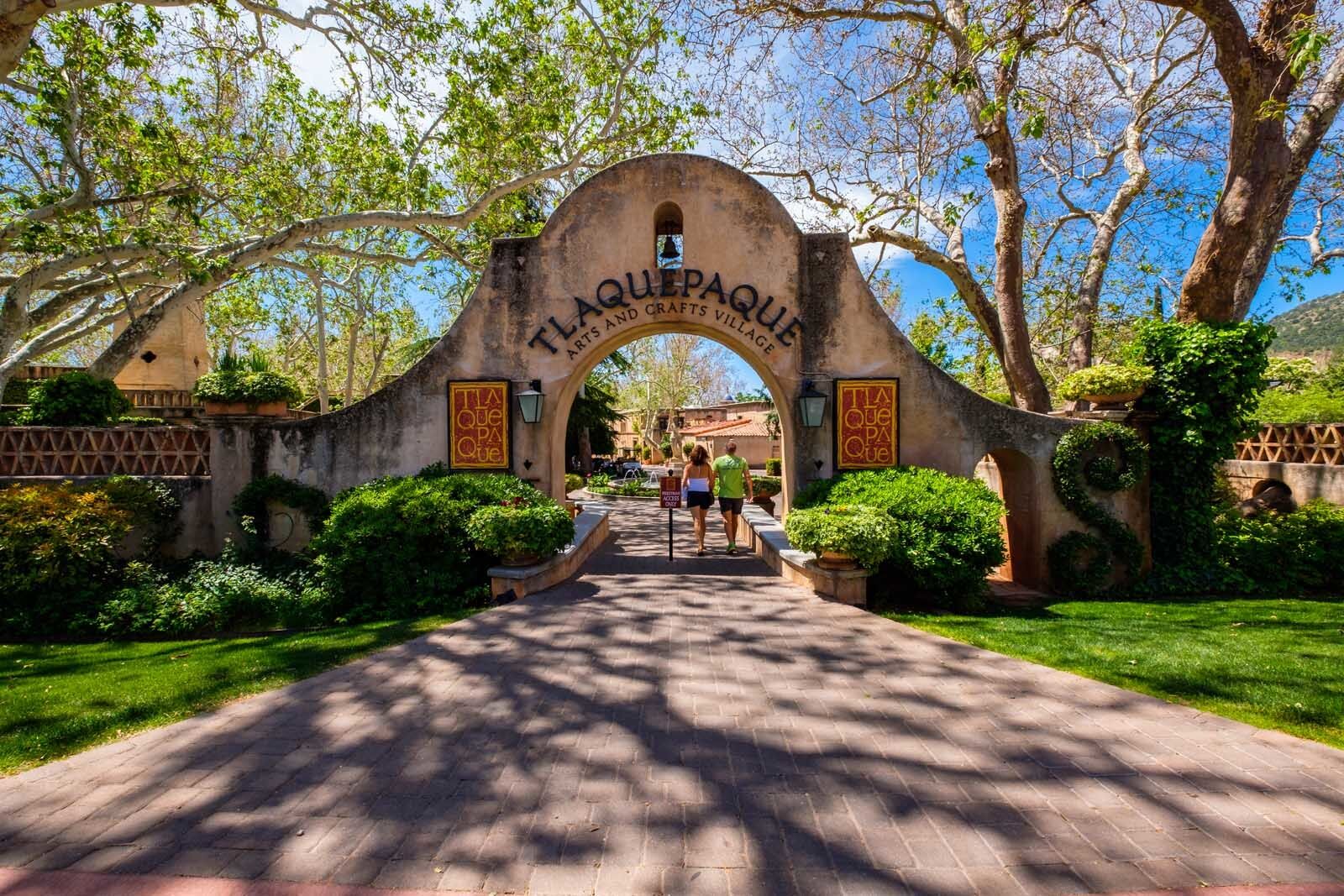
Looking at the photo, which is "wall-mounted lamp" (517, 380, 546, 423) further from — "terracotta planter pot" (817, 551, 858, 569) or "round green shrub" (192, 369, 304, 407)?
"terracotta planter pot" (817, 551, 858, 569)

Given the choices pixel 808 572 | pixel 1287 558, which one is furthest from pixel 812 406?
pixel 1287 558

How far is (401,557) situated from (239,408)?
4470mm

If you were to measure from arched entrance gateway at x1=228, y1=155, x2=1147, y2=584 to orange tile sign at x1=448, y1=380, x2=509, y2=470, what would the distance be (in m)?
0.02

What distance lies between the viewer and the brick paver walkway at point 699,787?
301 cm

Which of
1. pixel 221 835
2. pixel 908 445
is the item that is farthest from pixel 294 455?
pixel 908 445

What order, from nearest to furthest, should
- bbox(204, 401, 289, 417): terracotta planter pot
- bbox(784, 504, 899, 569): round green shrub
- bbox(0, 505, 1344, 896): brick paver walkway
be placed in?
bbox(0, 505, 1344, 896): brick paver walkway → bbox(784, 504, 899, 569): round green shrub → bbox(204, 401, 289, 417): terracotta planter pot

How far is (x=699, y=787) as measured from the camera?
368 cm

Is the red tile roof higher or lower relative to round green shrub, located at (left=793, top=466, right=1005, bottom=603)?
higher

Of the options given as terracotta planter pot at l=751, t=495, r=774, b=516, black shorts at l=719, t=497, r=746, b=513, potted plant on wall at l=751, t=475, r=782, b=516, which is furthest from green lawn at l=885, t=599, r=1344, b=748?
terracotta planter pot at l=751, t=495, r=774, b=516

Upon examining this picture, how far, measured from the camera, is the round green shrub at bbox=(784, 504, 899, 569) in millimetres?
7434

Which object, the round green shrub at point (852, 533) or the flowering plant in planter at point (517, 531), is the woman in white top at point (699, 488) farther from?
the flowering plant in planter at point (517, 531)

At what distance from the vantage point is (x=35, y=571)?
8.09 m

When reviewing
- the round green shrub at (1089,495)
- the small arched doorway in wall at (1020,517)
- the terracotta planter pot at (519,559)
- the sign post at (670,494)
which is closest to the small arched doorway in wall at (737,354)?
the sign post at (670,494)

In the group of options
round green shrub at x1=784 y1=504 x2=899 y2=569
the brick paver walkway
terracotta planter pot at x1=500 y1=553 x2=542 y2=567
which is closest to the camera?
the brick paver walkway
